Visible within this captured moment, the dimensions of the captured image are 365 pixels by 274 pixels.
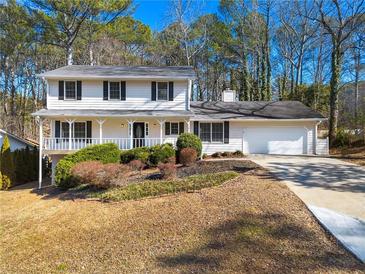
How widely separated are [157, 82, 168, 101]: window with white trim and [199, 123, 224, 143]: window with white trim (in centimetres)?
305

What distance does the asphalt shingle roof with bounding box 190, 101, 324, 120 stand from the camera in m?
19.5

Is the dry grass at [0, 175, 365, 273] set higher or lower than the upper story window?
lower

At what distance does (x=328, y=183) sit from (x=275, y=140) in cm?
952

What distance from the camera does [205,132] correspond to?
1939 centimetres

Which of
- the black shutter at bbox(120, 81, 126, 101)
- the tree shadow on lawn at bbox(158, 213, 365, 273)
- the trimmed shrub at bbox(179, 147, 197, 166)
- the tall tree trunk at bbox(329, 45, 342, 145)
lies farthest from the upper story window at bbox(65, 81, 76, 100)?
the tall tree trunk at bbox(329, 45, 342, 145)

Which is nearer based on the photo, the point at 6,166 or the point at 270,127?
the point at 6,166

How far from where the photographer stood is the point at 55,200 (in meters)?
11.5

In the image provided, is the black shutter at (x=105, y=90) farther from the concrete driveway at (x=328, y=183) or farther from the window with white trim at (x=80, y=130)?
the concrete driveway at (x=328, y=183)

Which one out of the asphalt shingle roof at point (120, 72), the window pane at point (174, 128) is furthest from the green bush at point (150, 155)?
the asphalt shingle roof at point (120, 72)

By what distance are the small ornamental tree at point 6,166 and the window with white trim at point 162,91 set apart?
938cm

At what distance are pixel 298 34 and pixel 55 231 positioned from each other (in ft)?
95.4

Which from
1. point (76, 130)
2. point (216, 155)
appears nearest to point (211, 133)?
point (216, 155)

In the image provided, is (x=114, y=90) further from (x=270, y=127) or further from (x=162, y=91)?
(x=270, y=127)

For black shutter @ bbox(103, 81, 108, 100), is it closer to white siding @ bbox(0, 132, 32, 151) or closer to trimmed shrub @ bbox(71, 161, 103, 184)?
white siding @ bbox(0, 132, 32, 151)
